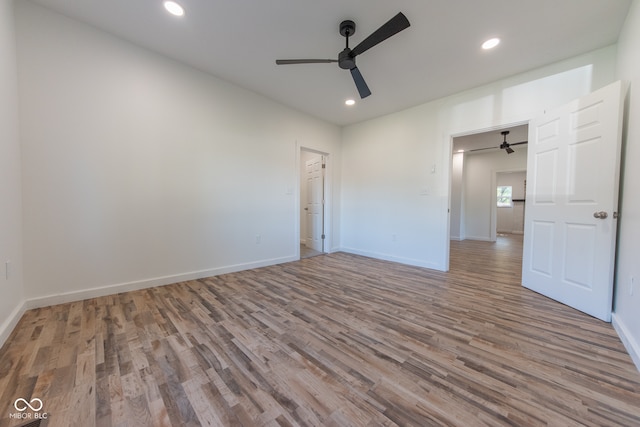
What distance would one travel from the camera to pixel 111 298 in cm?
241

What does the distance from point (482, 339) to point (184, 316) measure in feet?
7.97

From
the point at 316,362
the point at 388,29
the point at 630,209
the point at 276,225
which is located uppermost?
the point at 388,29

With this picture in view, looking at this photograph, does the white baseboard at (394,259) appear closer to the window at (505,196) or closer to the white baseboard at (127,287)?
the white baseboard at (127,287)

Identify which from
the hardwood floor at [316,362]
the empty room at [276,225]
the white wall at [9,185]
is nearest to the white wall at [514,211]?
the empty room at [276,225]

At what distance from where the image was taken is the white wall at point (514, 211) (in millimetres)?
8758

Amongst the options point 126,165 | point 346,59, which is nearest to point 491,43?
point 346,59

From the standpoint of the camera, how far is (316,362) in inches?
58.9

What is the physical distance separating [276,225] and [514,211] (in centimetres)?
938

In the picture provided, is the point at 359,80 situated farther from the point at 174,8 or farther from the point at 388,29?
the point at 174,8

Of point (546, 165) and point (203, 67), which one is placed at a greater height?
point (203, 67)

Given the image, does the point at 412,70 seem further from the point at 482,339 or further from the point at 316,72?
the point at 482,339

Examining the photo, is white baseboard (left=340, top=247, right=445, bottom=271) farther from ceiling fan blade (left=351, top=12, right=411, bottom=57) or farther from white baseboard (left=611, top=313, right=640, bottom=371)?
ceiling fan blade (left=351, top=12, right=411, bottom=57)

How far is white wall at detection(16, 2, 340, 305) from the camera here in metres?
2.15

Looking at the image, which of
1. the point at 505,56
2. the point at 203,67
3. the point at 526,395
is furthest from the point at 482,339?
the point at 203,67
